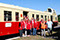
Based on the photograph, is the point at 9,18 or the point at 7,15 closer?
the point at 7,15

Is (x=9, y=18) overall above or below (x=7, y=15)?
below

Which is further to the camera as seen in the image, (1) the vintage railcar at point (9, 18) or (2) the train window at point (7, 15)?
(2) the train window at point (7, 15)

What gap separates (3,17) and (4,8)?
27.7 inches

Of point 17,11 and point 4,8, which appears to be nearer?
point 4,8

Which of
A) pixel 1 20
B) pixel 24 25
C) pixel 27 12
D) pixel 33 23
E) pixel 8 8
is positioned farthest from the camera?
pixel 27 12

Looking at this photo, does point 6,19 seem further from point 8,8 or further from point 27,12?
point 27,12

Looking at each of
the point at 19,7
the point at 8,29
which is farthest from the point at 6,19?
the point at 19,7

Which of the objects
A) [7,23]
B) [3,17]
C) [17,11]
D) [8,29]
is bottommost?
[8,29]

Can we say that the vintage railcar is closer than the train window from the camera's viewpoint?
Yes

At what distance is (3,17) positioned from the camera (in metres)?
7.15

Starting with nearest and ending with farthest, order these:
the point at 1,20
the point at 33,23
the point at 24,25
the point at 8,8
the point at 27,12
Answer: the point at 1,20
the point at 8,8
the point at 24,25
the point at 33,23
the point at 27,12

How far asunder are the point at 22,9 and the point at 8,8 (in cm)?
176

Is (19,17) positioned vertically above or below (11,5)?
below

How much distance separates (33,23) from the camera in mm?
9008
